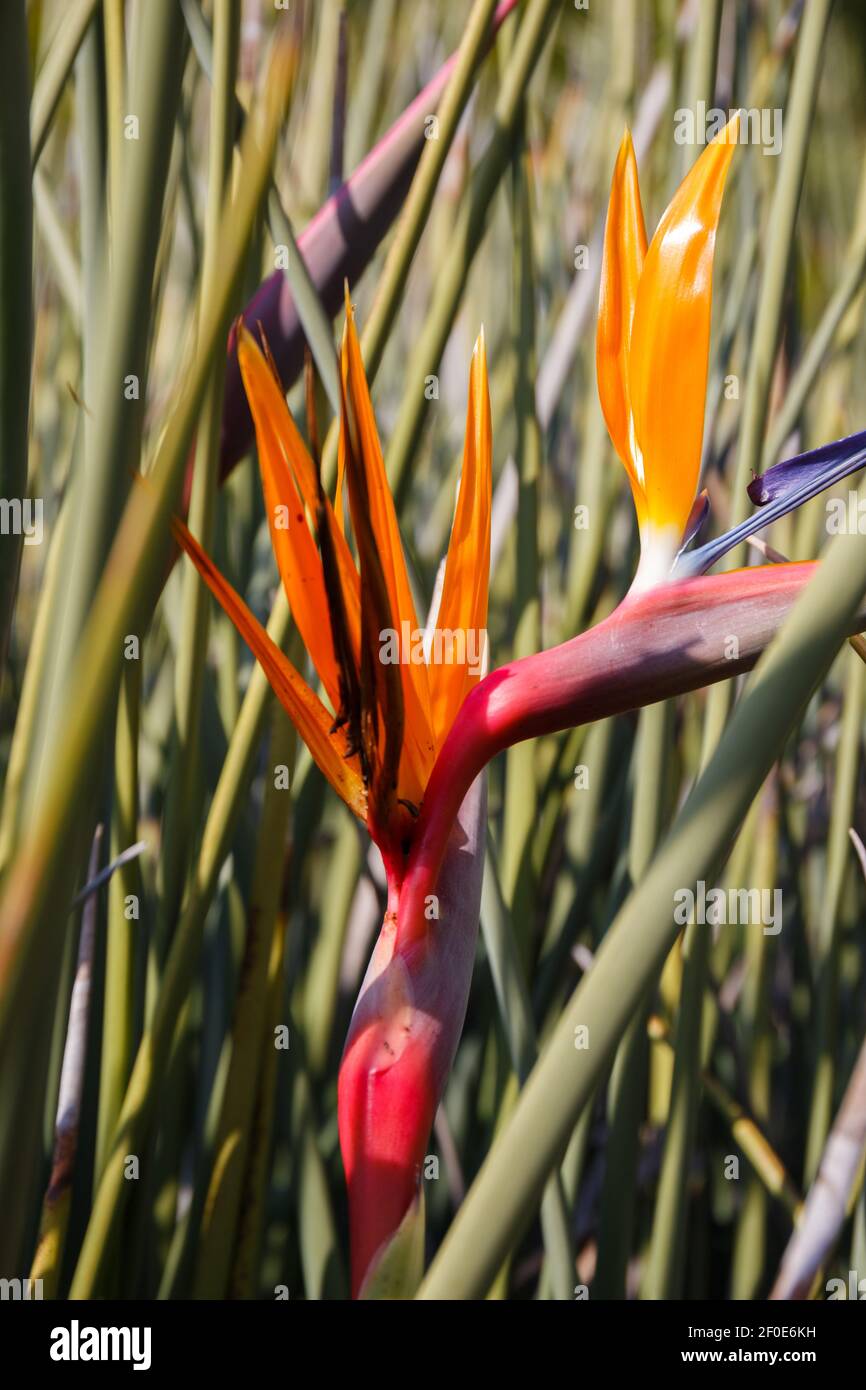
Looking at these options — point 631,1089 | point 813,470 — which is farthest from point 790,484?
point 631,1089

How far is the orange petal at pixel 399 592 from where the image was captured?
0.27m

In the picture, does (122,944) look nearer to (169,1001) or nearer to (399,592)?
(169,1001)

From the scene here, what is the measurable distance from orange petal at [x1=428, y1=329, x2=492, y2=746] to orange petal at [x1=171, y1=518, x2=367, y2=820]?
3cm

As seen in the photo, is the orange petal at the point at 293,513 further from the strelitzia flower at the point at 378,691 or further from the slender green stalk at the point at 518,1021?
the slender green stalk at the point at 518,1021

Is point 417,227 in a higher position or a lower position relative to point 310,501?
higher

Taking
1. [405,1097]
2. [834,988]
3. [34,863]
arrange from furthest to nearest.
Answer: [834,988], [405,1097], [34,863]

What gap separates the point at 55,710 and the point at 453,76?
29 cm

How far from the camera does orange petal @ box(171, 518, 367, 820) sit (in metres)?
0.25

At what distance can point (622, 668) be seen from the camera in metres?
0.25

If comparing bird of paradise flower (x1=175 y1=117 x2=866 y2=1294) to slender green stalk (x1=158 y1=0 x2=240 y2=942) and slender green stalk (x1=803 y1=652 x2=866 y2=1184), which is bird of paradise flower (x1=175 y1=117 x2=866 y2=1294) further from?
slender green stalk (x1=803 y1=652 x2=866 y2=1184)
